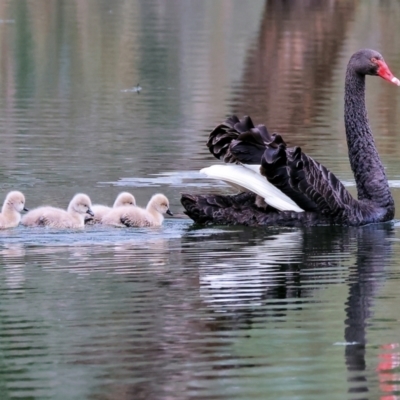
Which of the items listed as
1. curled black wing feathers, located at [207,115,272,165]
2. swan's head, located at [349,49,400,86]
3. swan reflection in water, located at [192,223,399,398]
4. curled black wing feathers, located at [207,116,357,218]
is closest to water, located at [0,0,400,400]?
swan reflection in water, located at [192,223,399,398]

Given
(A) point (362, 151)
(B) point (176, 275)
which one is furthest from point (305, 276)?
(A) point (362, 151)

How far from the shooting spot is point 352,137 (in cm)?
1112

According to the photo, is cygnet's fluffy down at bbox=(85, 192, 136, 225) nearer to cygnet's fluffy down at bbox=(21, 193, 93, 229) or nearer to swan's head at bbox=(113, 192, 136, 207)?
swan's head at bbox=(113, 192, 136, 207)

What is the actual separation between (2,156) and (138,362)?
7486mm

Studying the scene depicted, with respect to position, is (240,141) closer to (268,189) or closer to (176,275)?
(268,189)

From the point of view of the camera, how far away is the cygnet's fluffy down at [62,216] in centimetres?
951

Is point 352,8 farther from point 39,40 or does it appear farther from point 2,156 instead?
point 2,156

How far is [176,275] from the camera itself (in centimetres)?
815

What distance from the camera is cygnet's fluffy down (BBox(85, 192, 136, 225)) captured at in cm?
Result: 995

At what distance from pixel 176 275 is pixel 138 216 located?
167 cm

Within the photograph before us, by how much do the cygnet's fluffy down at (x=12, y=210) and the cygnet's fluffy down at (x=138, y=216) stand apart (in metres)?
0.64

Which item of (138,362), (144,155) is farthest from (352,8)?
(138,362)

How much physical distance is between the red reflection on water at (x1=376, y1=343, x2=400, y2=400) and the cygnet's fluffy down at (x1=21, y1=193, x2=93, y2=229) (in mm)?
3612

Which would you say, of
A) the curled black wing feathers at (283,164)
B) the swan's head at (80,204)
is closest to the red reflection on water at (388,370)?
the curled black wing feathers at (283,164)
